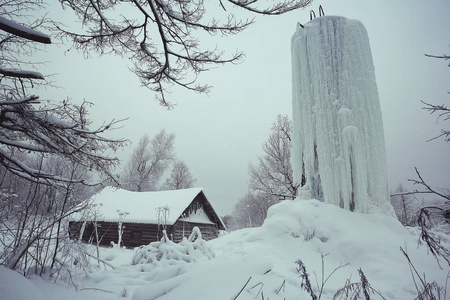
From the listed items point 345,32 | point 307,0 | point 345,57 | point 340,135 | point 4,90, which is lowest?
point 4,90

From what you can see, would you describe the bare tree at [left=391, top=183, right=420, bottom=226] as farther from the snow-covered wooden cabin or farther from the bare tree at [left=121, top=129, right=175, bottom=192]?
the bare tree at [left=121, top=129, right=175, bottom=192]

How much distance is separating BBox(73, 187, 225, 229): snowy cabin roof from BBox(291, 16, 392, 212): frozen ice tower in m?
10.4

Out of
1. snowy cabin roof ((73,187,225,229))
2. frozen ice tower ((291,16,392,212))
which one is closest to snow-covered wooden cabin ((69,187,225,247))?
snowy cabin roof ((73,187,225,229))

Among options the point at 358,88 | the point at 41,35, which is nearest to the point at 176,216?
the point at 358,88

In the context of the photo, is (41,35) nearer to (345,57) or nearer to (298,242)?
(298,242)

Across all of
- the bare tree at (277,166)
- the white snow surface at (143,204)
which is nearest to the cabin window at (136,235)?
the white snow surface at (143,204)

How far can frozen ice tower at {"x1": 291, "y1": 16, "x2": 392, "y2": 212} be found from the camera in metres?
6.46

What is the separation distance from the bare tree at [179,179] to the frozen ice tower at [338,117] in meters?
26.1

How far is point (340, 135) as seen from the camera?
6.78 meters

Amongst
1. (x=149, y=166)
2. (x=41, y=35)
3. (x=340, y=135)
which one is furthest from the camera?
(x=149, y=166)

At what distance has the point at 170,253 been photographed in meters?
4.38

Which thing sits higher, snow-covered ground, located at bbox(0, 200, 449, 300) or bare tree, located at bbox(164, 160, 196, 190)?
bare tree, located at bbox(164, 160, 196, 190)

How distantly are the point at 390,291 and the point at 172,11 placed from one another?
574 cm

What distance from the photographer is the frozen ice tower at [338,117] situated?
6.46 metres
